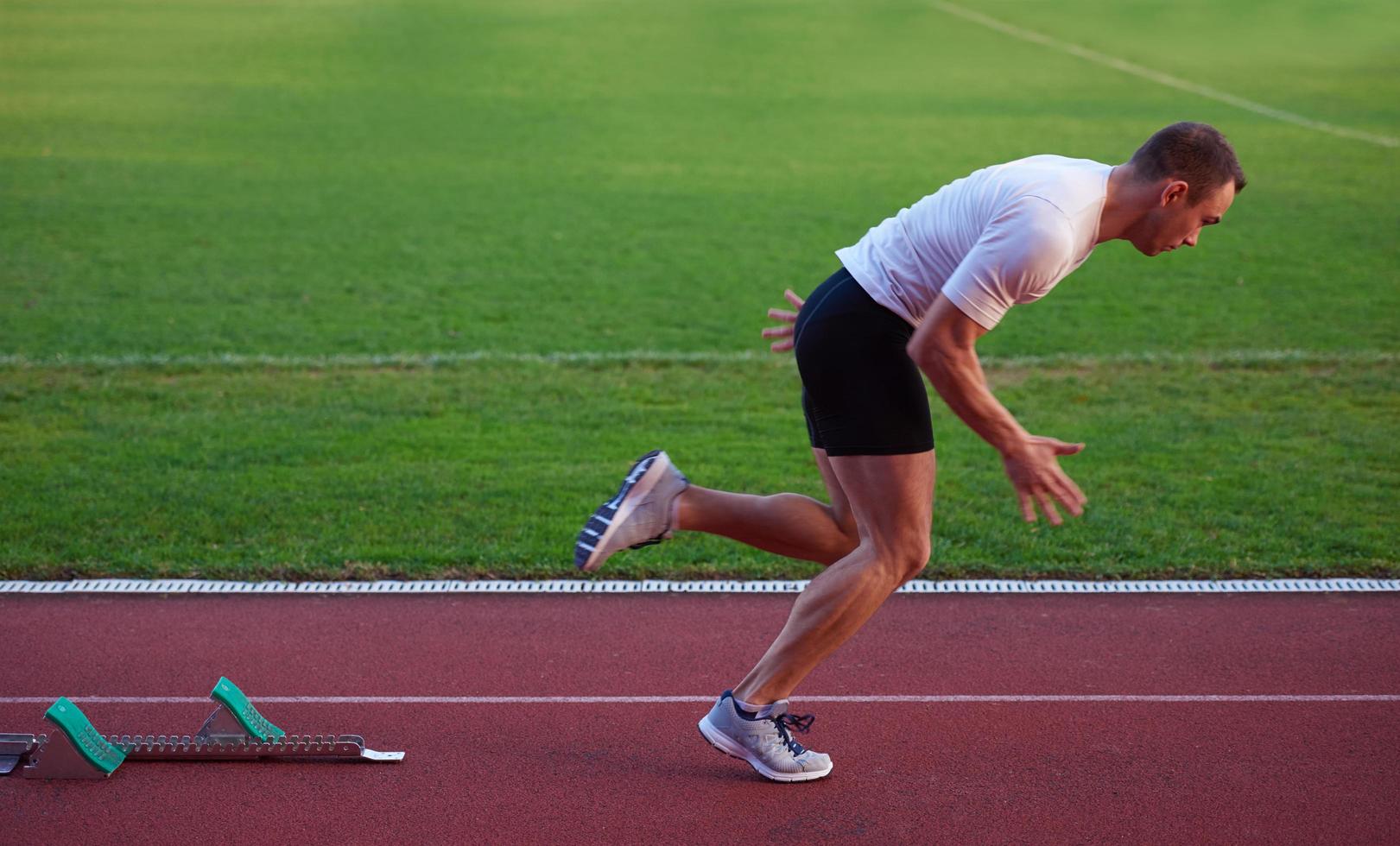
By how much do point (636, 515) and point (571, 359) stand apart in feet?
20.4

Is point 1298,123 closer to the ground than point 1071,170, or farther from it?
closer to the ground

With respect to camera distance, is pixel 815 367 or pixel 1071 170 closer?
pixel 1071 170

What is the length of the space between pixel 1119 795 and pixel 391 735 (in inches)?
Answer: 94.0

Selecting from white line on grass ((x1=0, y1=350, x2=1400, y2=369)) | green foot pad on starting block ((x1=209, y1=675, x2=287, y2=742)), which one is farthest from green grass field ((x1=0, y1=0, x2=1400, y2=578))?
green foot pad on starting block ((x1=209, y1=675, x2=287, y2=742))

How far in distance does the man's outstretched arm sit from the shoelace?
1073 mm

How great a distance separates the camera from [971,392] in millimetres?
→ 3582

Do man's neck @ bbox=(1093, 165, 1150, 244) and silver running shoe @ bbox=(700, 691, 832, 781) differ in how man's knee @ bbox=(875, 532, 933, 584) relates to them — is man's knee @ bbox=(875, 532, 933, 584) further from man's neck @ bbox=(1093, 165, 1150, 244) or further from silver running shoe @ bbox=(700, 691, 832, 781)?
man's neck @ bbox=(1093, 165, 1150, 244)

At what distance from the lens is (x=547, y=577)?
241 inches

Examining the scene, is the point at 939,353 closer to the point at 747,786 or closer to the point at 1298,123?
the point at 747,786

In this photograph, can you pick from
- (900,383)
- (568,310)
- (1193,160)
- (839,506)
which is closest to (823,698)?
(839,506)

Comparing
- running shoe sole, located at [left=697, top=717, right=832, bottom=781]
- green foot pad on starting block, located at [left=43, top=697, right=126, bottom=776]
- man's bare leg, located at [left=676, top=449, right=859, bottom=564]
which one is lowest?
running shoe sole, located at [left=697, top=717, right=832, bottom=781]

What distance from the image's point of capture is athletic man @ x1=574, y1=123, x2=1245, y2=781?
11.7ft

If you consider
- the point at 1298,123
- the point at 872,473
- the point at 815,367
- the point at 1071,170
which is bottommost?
the point at 1298,123

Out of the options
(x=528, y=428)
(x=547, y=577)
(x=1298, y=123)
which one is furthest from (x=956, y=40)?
(x=547, y=577)
